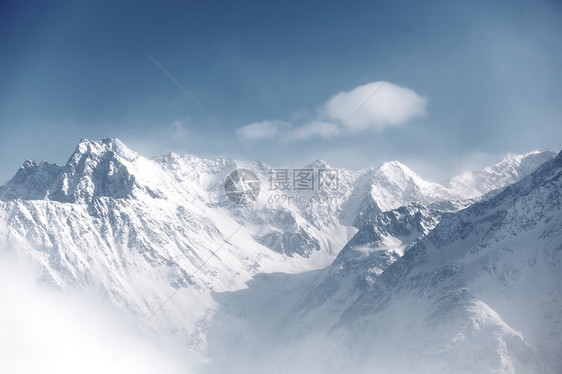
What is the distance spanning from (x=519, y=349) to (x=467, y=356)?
668 inches

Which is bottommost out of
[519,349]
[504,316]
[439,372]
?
[439,372]

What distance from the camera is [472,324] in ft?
653

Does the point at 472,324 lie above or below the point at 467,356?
above

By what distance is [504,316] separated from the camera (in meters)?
200

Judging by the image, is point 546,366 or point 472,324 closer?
point 546,366

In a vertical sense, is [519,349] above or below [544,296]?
below

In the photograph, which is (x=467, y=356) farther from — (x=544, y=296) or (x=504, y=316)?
(x=544, y=296)

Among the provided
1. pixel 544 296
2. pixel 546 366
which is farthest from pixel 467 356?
pixel 544 296

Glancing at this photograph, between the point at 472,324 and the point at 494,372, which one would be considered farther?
the point at 472,324

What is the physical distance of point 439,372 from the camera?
630 feet

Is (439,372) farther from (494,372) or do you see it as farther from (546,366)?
(546,366)

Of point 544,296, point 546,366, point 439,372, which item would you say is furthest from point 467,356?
point 544,296

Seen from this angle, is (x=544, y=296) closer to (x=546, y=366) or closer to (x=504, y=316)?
(x=504, y=316)

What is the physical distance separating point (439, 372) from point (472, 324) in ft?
71.1
